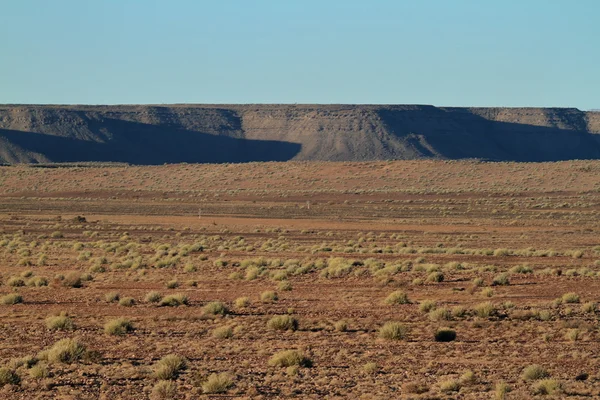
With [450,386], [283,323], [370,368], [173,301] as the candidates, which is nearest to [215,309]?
[173,301]

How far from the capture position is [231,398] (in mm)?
11430

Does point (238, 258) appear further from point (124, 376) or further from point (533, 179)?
point (533, 179)

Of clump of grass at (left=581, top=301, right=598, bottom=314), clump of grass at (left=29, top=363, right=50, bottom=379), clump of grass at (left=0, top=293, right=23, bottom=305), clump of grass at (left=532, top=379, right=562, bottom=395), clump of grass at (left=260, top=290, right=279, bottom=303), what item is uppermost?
clump of grass at (left=532, top=379, right=562, bottom=395)

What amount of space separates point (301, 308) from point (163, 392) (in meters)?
8.62

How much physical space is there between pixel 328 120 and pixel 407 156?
71.3 ft

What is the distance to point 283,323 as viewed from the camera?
1689cm

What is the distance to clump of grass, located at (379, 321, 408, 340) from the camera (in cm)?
1573

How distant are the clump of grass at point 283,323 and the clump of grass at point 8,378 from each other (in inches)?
227

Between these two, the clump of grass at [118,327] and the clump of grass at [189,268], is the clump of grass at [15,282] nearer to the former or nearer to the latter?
the clump of grass at [189,268]

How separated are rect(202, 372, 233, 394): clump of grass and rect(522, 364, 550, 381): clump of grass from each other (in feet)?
12.9

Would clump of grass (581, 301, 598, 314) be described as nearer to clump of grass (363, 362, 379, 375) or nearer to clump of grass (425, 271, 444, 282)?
clump of grass (425, 271, 444, 282)

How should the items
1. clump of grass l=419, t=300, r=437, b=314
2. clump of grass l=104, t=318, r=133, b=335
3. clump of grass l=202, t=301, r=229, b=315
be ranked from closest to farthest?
clump of grass l=104, t=318, r=133, b=335 → clump of grass l=202, t=301, r=229, b=315 → clump of grass l=419, t=300, r=437, b=314

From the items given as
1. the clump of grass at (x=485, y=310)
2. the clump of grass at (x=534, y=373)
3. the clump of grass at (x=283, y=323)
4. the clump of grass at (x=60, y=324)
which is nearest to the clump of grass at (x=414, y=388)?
the clump of grass at (x=534, y=373)

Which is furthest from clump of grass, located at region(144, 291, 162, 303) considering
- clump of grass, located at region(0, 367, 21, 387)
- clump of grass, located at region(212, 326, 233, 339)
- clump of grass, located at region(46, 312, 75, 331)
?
clump of grass, located at region(0, 367, 21, 387)
